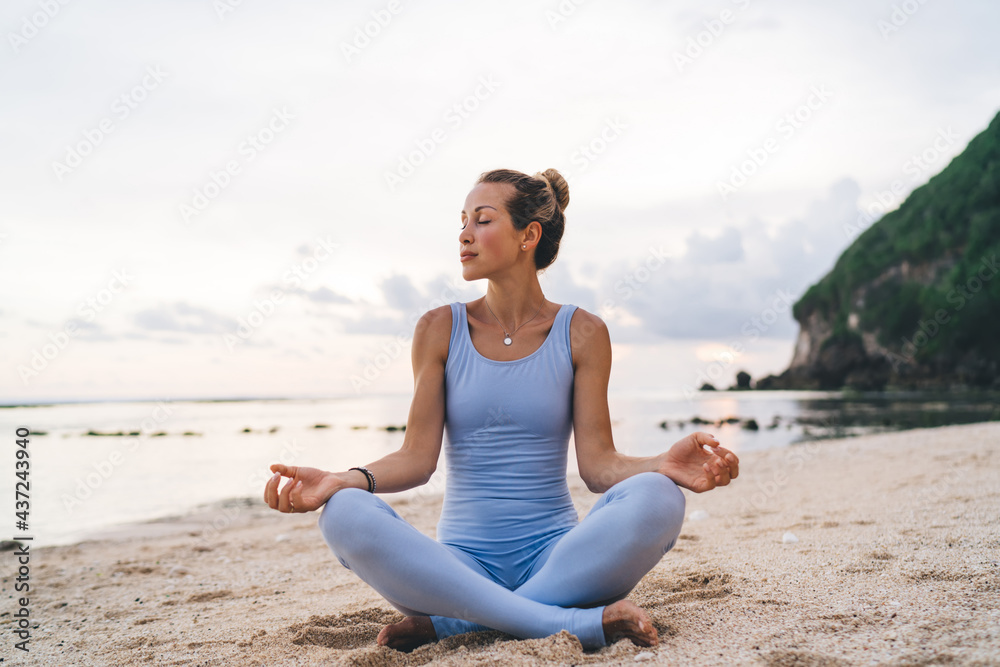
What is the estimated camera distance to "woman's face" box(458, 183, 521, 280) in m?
2.83

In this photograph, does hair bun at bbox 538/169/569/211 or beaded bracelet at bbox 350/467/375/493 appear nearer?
beaded bracelet at bbox 350/467/375/493

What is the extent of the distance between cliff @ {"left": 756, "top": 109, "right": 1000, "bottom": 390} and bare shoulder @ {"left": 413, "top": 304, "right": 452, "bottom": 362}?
58615mm

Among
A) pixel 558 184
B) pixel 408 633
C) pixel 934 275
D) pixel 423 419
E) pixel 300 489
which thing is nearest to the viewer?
pixel 300 489

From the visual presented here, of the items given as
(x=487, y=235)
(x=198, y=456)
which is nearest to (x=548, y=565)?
(x=487, y=235)

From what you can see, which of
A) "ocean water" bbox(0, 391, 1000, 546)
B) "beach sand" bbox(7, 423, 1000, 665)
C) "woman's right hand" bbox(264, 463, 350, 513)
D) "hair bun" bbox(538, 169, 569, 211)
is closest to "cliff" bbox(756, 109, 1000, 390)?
"ocean water" bbox(0, 391, 1000, 546)

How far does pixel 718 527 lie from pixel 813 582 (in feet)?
7.74

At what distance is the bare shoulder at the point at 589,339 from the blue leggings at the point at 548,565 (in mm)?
666

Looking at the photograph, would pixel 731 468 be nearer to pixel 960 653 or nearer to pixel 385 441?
pixel 960 653

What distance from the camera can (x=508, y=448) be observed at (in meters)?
2.70

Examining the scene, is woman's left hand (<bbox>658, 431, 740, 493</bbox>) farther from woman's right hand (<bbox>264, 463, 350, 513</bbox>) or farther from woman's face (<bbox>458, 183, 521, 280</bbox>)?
woman's right hand (<bbox>264, 463, 350, 513</bbox>)

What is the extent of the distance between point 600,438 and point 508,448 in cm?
39

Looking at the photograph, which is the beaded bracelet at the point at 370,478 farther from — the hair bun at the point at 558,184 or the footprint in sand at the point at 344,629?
the hair bun at the point at 558,184

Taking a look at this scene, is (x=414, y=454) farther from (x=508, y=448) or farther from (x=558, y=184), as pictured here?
(x=558, y=184)

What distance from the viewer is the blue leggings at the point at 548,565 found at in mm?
2201
